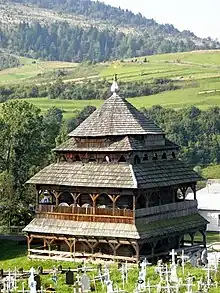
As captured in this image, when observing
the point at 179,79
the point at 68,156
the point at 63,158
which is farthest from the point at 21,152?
the point at 179,79

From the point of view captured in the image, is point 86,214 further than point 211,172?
No

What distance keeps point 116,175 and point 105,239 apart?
132 inches

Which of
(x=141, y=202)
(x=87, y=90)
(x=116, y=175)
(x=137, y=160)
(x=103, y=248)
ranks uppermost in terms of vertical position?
(x=137, y=160)

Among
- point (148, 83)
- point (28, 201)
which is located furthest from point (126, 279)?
point (148, 83)

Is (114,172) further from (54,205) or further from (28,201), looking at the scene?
(28,201)

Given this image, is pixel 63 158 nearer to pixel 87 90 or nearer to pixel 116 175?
pixel 116 175

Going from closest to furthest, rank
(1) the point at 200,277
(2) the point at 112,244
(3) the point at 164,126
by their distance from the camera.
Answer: (1) the point at 200,277 → (2) the point at 112,244 → (3) the point at 164,126

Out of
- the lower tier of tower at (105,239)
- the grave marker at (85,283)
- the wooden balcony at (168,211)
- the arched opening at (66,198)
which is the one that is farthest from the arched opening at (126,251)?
the grave marker at (85,283)

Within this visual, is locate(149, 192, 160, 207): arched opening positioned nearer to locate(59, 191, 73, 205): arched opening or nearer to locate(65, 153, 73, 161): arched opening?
locate(59, 191, 73, 205): arched opening

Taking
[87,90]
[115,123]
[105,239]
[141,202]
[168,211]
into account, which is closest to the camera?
[105,239]

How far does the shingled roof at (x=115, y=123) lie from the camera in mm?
50062

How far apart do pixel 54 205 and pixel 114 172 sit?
4537 millimetres

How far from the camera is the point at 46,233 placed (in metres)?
50.4

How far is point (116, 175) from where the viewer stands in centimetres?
4844
